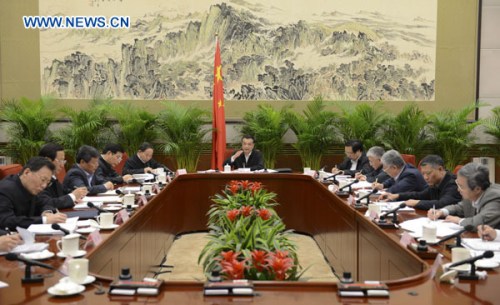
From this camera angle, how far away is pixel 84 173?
5.04 metres

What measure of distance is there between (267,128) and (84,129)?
2.51 meters

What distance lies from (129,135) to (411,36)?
4429mm

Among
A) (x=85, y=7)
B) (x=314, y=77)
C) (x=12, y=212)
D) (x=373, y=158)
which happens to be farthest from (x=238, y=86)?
(x=12, y=212)

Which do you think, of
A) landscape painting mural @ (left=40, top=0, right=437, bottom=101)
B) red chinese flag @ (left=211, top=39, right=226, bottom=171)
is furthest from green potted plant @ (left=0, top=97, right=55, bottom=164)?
red chinese flag @ (left=211, top=39, right=226, bottom=171)

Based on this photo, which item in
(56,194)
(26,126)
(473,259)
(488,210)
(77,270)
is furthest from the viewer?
(26,126)

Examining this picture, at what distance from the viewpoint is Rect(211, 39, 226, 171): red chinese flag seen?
302 inches

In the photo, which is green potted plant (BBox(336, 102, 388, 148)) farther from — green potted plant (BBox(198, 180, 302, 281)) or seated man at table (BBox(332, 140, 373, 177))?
green potted plant (BBox(198, 180, 302, 281))

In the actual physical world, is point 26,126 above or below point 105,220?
above

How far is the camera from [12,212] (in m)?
3.28

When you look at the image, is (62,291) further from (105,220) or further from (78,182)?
(78,182)

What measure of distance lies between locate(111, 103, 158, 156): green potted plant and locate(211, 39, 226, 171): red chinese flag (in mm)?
→ 903

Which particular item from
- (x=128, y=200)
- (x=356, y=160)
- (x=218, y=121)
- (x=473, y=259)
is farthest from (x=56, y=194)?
(x=356, y=160)

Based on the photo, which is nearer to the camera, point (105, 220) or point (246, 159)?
point (105, 220)

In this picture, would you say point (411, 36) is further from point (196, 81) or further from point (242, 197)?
point (242, 197)
